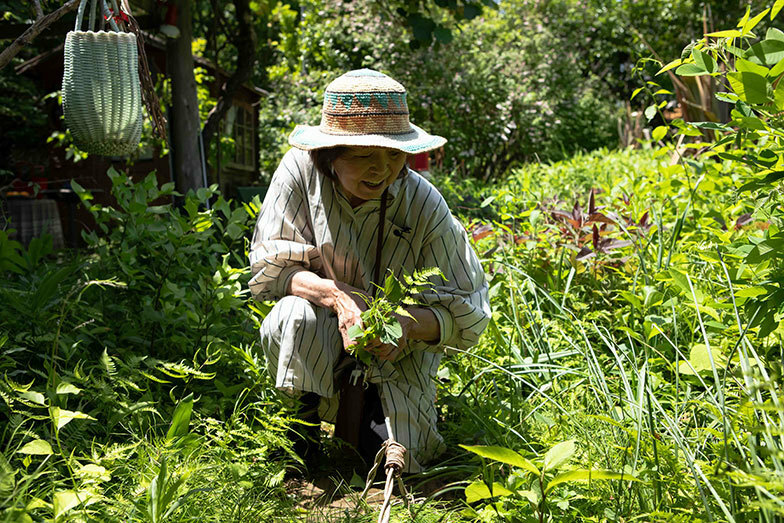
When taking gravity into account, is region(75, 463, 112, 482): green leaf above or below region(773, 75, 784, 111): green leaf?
below

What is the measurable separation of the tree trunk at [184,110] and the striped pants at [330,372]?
2.24 meters

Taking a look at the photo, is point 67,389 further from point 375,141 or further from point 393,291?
point 375,141

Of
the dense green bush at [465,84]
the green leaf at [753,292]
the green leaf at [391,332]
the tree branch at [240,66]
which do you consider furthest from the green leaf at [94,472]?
the dense green bush at [465,84]

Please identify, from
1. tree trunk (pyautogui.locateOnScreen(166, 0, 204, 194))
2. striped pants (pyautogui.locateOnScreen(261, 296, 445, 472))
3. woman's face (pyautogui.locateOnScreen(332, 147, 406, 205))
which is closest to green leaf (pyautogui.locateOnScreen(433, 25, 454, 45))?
tree trunk (pyautogui.locateOnScreen(166, 0, 204, 194))

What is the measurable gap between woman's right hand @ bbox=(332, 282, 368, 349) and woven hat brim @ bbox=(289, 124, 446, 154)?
0.39 metres

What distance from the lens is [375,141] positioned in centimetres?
185

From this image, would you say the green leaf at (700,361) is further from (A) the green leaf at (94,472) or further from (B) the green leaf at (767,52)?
(A) the green leaf at (94,472)

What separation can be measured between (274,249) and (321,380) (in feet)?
1.32

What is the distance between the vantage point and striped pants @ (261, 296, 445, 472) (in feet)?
6.51

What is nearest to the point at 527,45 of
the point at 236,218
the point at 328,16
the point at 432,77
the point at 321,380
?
the point at 432,77

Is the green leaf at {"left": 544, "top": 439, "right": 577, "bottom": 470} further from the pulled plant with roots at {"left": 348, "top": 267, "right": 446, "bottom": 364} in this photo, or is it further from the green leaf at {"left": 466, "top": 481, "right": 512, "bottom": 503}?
the pulled plant with roots at {"left": 348, "top": 267, "right": 446, "bottom": 364}

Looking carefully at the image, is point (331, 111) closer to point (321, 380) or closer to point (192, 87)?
point (321, 380)

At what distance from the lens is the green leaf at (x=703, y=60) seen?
1476 millimetres

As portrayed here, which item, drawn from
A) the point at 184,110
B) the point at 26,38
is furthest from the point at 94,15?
Answer: the point at 184,110
